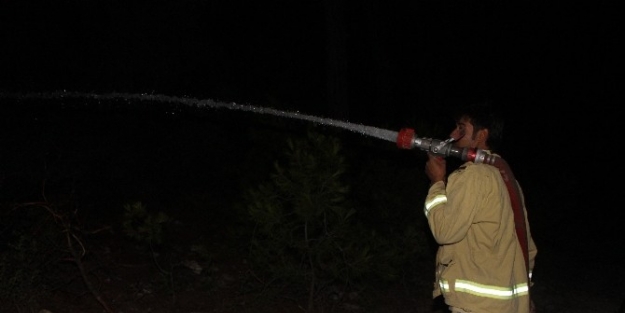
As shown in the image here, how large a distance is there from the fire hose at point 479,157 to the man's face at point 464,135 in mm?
104

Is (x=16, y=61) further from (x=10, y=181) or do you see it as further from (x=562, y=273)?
(x=562, y=273)

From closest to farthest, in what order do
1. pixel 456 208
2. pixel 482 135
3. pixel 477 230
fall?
pixel 456 208, pixel 477 230, pixel 482 135

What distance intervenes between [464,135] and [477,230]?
48 centimetres

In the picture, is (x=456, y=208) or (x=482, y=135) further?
(x=482, y=135)

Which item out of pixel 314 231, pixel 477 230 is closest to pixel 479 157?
pixel 477 230

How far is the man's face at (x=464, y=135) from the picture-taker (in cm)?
308

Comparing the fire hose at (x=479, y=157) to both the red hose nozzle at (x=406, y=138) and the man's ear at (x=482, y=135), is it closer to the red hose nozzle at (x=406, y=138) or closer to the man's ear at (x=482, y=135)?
the red hose nozzle at (x=406, y=138)

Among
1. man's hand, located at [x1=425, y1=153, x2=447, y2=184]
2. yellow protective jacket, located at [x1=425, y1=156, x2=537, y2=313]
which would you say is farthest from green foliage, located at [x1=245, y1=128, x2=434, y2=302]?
yellow protective jacket, located at [x1=425, y1=156, x2=537, y2=313]

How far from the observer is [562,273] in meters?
8.62

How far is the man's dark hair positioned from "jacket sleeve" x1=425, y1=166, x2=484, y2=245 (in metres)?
0.28

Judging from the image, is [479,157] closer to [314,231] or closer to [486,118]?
[486,118]

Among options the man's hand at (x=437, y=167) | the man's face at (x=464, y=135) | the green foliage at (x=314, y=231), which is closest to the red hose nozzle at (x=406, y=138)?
the man's hand at (x=437, y=167)

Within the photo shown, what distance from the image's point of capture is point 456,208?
9.41 ft

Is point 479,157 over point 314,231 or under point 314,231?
over
